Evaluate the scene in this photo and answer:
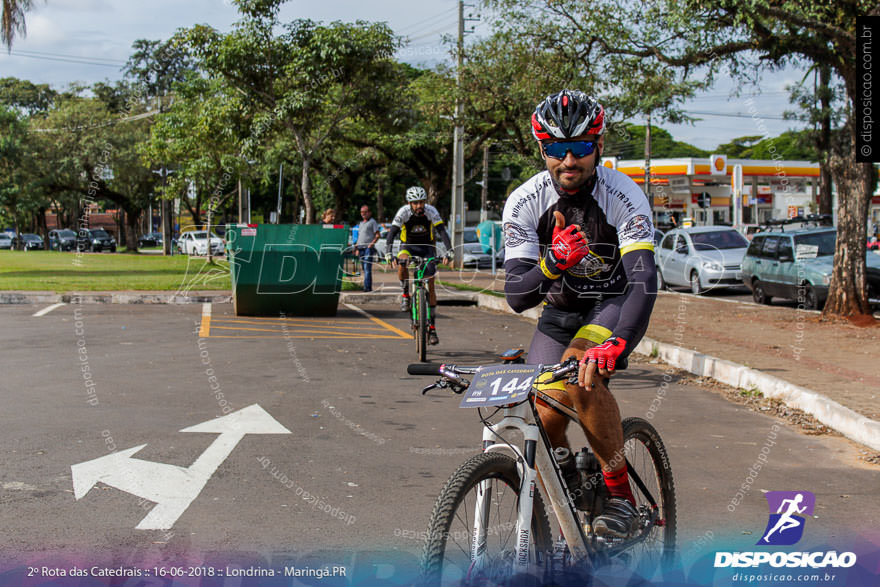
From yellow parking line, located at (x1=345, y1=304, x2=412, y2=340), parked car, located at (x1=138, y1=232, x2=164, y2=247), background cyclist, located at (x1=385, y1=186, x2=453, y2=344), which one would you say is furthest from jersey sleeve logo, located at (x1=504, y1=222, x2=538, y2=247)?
parked car, located at (x1=138, y1=232, x2=164, y2=247)

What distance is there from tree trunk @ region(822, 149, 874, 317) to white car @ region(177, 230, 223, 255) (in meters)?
33.8

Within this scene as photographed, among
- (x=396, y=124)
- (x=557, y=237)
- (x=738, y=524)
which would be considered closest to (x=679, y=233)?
(x=396, y=124)

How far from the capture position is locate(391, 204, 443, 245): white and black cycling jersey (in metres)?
11.7

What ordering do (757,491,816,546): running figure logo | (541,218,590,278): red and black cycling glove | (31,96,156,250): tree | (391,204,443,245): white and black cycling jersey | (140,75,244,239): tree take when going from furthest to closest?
(31,96,156,250): tree → (140,75,244,239): tree → (391,204,443,245): white and black cycling jersey → (757,491,816,546): running figure logo → (541,218,590,278): red and black cycling glove

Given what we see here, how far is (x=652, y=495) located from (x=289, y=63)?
62.9 feet

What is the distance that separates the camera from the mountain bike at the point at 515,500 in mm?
2934

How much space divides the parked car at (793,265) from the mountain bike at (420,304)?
367 inches

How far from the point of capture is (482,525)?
9.91ft

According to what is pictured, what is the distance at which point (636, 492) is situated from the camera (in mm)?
3953

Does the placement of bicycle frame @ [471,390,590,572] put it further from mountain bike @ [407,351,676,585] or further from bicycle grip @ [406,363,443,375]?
bicycle grip @ [406,363,443,375]

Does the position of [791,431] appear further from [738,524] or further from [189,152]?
[189,152]

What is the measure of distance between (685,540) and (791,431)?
3240mm

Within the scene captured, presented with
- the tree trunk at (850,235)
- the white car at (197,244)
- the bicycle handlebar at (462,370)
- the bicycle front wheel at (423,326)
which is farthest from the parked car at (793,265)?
the white car at (197,244)

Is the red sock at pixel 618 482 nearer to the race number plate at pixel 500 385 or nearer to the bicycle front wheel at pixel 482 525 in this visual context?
the bicycle front wheel at pixel 482 525
